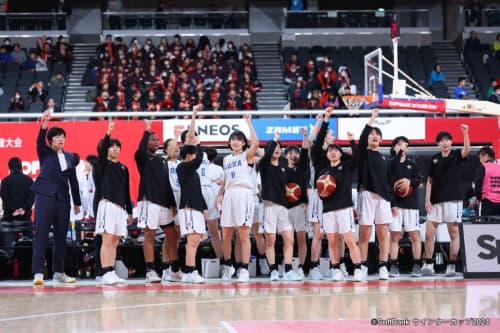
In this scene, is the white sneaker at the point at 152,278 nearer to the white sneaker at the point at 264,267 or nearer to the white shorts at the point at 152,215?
the white shorts at the point at 152,215

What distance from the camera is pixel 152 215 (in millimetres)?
12219

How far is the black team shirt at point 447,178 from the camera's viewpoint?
1310 centimetres

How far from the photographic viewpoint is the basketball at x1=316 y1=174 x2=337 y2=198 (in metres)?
12.0

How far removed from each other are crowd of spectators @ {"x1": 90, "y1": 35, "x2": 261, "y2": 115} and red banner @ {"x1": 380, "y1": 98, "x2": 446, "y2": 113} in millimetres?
7343

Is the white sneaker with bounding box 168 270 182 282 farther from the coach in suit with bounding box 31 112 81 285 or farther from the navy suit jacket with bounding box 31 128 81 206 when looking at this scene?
the navy suit jacket with bounding box 31 128 81 206

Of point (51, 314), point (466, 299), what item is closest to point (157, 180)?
point (51, 314)

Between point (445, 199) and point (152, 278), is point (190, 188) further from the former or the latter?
point (445, 199)

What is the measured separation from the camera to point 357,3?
1361 inches

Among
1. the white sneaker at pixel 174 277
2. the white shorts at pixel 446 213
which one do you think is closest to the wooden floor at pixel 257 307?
the white sneaker at pixel 174 277

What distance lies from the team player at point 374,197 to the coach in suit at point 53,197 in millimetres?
3866

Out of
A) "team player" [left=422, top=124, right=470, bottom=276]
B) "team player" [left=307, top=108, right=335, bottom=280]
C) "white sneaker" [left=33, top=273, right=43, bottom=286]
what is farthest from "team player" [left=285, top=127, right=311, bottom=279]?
"white sneaker" [left=33, top=273, right=43, bottom=286]

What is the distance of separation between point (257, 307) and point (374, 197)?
379 cm

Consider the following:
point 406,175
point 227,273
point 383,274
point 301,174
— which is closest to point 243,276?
point 227,273

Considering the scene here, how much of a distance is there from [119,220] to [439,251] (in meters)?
5.36
